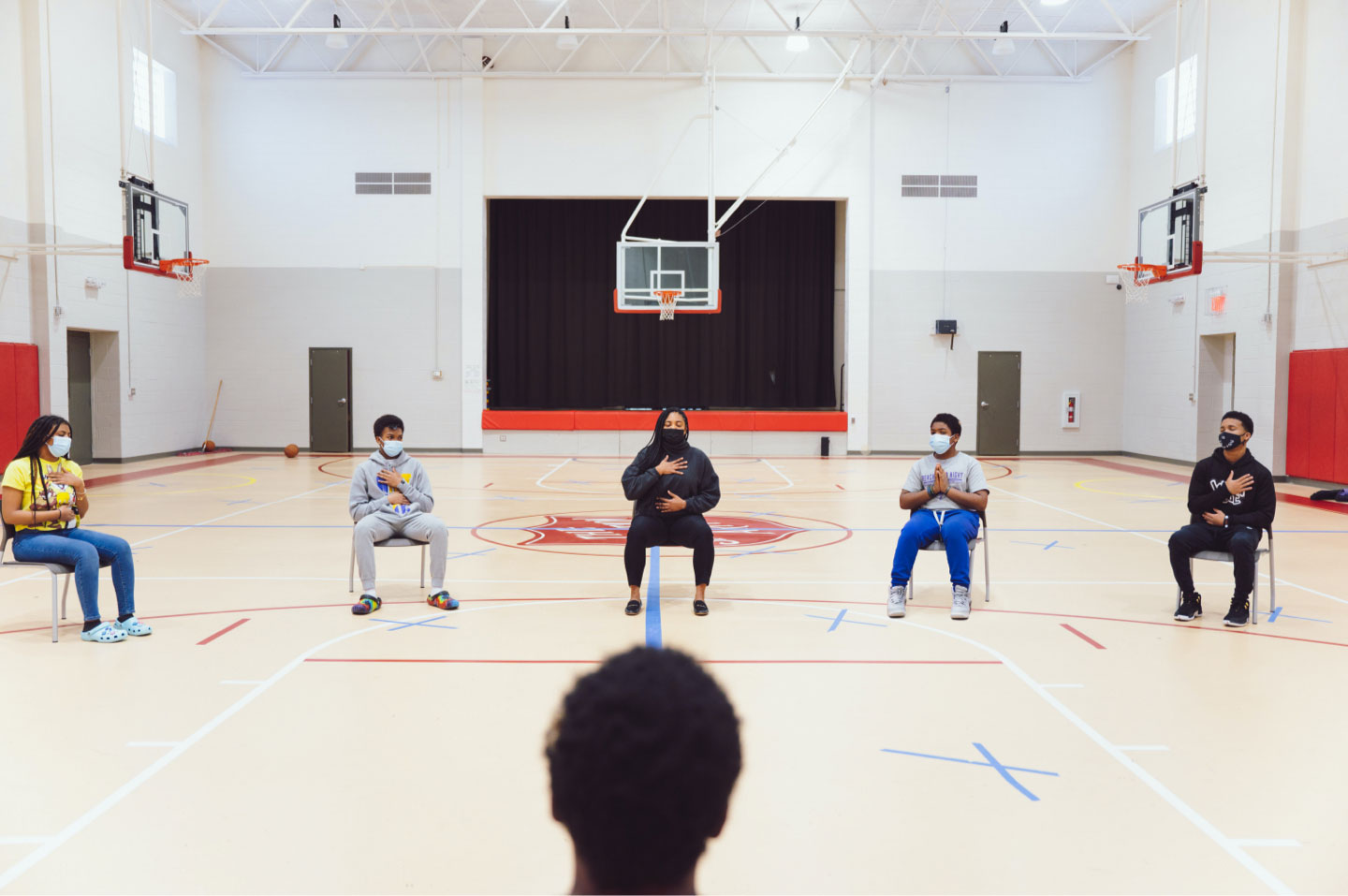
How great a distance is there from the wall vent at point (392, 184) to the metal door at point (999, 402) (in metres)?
12.0

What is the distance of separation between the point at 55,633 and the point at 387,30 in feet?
44.5

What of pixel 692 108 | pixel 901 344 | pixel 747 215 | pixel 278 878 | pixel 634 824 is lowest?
pixel 278 878

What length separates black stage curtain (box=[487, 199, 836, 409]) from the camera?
24062 millimetres

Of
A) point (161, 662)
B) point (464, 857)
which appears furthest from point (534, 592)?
point (464, 857)

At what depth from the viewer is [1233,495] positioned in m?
6.42

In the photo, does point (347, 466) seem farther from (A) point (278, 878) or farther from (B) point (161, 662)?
(A) point (278, 878)

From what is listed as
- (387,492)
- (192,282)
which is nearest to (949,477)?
(387,492)

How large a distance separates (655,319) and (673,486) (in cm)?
1811

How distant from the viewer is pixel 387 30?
54.7ft

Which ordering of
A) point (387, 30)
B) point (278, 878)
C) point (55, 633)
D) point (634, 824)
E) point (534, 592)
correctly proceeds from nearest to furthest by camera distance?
point (634, 824) < point (278, 878) < point (55, 633) < point (534, 592) < point (387, 30)

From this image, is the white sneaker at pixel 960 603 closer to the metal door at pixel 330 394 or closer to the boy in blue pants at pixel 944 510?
the boy in blue pants at pixel 944 510

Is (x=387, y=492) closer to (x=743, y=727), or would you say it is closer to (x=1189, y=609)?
(x=1189, y=609)

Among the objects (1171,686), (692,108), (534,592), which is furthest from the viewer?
(692,108)

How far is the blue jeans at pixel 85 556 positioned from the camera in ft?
18.9
